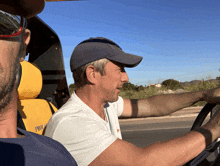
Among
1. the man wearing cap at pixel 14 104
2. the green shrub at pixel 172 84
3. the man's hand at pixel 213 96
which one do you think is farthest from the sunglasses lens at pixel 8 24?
the green shrub at pixel 172 84

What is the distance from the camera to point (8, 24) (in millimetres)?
1064

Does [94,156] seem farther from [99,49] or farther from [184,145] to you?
[99,49]

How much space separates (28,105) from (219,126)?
1.48 m

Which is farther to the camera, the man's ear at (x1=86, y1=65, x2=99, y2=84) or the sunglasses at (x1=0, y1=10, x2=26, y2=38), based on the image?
the man's ear at (x1=86, y1=65, x2=99, y2=84)

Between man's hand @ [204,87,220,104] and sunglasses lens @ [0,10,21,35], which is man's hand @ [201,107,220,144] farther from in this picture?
sunglasses lens @ [0,10,21,35]

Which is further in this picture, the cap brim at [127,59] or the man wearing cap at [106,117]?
the cap brim at [127,59]

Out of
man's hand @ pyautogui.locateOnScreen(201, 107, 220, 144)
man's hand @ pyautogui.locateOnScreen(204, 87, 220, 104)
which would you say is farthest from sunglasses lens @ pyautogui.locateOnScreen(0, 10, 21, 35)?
man's hand @ pyautogui.locateOnScreen(204, 87, 220, 104)

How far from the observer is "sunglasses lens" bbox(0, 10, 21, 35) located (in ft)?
3.36

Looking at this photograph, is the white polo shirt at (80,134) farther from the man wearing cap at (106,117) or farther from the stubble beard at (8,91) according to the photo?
the stubble beard at (8,91)

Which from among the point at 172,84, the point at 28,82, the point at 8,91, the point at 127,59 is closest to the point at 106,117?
the point at 127,59

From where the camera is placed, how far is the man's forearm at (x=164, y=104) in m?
2.47

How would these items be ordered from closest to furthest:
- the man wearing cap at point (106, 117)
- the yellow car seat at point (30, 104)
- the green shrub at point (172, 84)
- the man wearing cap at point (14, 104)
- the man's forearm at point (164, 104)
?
the man wearing cap at point (14, 104)
the man wearing cap at point (106, 117)
the yellow car seat at point (30, 104)
the man's forearm at point (164, 104)
the green shrub at point (172, 84)

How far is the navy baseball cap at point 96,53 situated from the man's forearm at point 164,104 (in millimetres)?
871

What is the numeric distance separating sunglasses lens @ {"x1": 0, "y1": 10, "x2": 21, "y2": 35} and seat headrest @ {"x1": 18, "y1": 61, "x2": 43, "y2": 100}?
68cm
